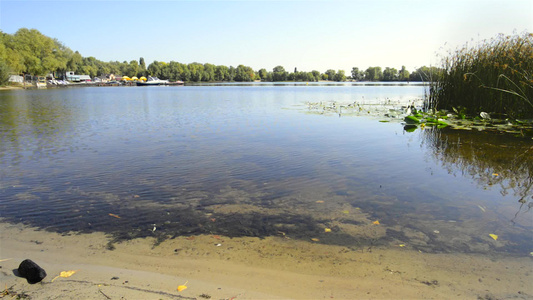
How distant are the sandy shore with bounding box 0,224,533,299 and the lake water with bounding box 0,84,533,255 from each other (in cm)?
24

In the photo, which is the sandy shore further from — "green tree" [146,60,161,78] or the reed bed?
"green tree" [146,60,161,78]

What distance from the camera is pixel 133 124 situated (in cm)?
1355

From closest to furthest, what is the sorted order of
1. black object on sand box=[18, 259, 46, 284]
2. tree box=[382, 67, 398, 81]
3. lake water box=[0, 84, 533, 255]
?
black object on sand box=[18, 259, 46, 284]
lake water box=[0, 84, 533, 255]
tree box=[382, 67, 398, 81]

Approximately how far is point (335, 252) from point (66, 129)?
11.8 m

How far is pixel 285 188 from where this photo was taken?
549 centimetres

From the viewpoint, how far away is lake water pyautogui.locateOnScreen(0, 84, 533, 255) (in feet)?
13.1

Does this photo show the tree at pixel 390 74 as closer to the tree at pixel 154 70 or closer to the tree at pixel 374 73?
the tree at pixel 374 73

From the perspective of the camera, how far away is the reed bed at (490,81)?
35.4 ft

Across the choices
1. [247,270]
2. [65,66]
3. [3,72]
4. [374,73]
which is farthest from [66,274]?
[374,73]

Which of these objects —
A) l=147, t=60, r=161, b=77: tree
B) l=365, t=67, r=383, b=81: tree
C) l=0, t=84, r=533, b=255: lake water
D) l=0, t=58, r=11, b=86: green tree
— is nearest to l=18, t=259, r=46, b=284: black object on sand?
l=0, t=84, r=533, b=255: lake water

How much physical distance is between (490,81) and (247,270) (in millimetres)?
12284

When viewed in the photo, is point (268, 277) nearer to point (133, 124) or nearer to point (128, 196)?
point (128, 196)

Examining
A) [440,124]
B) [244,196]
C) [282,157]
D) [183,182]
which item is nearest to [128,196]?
[183,182]

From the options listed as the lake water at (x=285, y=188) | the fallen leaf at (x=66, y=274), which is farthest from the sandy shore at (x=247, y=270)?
the lake water at (x=285, y=188)
